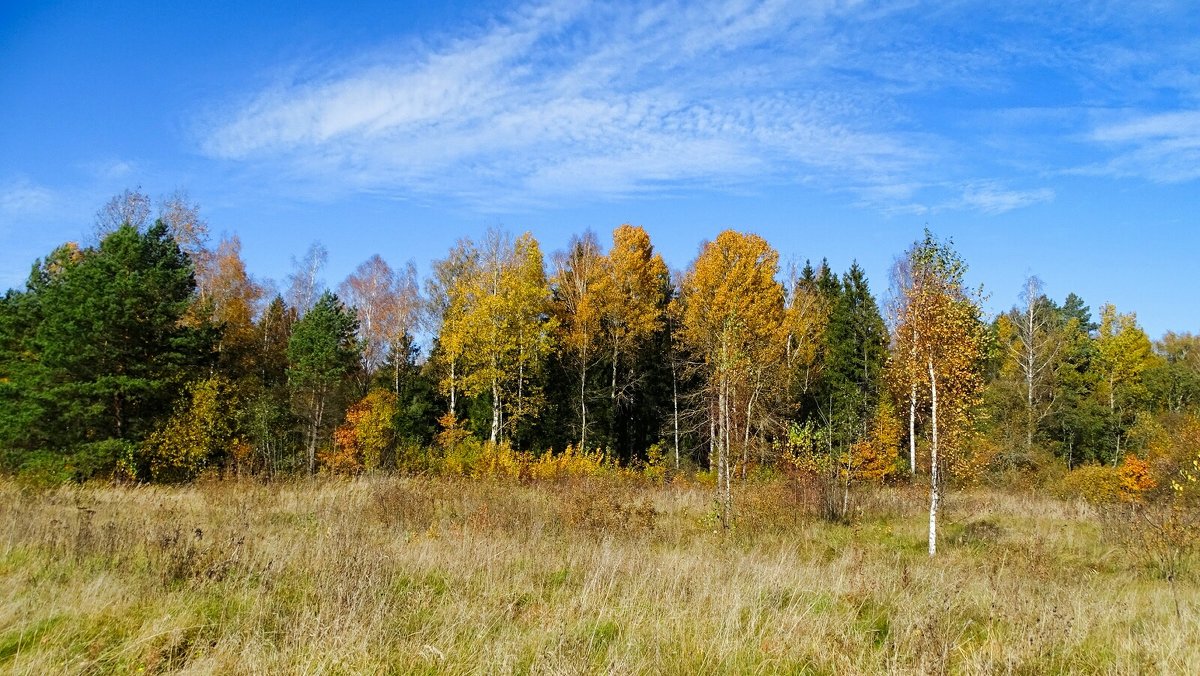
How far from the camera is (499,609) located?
5.61 m

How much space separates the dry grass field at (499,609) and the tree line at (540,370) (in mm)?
7801

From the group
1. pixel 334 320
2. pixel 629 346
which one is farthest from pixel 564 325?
pixel 334 320

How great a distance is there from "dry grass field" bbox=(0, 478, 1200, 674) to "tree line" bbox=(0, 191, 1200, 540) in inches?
307

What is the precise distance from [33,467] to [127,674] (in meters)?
22.2

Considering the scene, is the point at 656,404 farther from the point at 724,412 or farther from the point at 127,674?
the point at 127,674

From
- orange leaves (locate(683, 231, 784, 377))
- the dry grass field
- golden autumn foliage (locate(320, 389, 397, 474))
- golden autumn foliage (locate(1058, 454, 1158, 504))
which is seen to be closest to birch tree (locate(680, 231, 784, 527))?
orange leaves (locate(683, 231, 784, 377))

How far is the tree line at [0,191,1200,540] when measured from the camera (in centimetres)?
→ 2088

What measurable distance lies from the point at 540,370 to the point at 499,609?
25.3 meters

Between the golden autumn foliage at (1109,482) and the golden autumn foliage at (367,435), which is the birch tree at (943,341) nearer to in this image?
the golden autumn foliage at (1109,482)

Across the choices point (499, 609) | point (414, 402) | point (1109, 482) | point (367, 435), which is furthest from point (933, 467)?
point (367, 435)

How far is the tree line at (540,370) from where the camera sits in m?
20.9

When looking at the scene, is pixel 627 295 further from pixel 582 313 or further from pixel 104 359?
pixel 104 359

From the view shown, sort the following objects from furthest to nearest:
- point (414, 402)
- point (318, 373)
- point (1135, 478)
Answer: point (318, 373) < point (414, 402) < point (1135, 478)

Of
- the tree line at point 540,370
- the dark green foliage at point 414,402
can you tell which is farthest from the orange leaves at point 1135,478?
the dark green foliage at point 414,402
